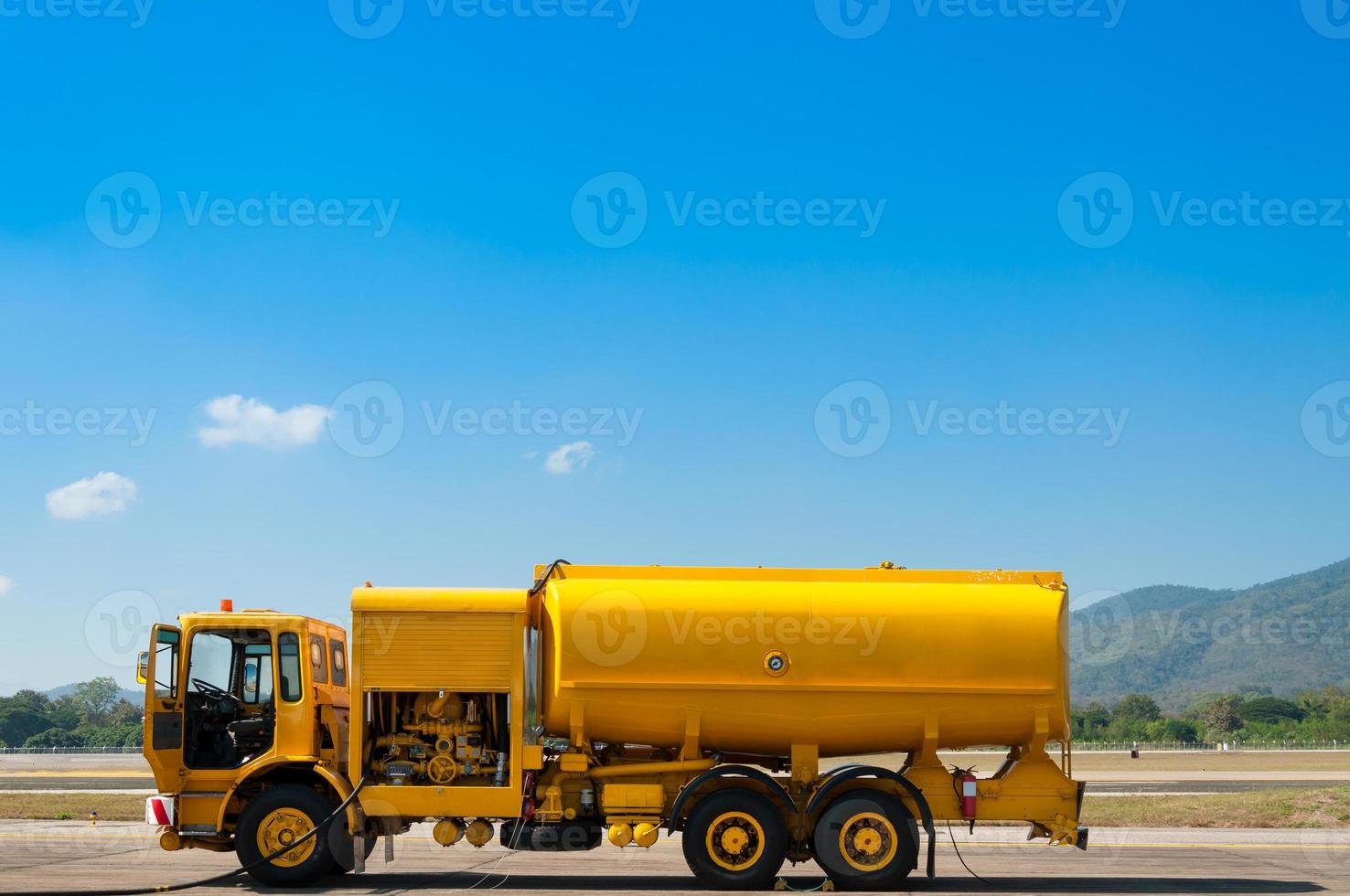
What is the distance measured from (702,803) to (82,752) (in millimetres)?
73951

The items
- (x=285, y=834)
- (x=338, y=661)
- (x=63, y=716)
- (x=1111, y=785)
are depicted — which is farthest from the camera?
(x=63, y=716)

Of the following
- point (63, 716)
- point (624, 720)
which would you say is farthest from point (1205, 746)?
point (63, 716)

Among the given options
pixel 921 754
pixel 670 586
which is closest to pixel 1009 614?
pixel 921 754

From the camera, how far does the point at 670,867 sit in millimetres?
17672

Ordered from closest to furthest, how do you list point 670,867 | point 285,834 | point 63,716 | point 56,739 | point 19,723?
1. point 285,834
2. point 670,867
3. point 56,739
4. point 19,723
5. point 63,716

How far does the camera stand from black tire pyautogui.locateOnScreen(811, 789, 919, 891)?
47.3ft

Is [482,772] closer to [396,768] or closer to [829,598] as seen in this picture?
[396,768]

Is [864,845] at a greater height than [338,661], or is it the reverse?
[338,661]

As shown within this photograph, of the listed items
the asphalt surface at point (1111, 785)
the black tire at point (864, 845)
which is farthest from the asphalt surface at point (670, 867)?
the asphalt surface at point (1111, 785)

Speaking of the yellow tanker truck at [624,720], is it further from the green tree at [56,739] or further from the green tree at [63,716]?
the green tree at [63,716]

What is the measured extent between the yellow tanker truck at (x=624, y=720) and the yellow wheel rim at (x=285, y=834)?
0.02 meters

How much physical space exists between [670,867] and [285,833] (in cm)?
581

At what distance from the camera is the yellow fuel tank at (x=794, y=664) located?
48.2ft

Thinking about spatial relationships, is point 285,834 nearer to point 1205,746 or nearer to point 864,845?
point 864,845
